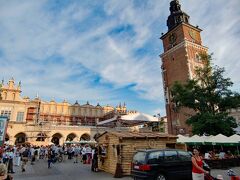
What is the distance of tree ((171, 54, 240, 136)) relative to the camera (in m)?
23.1

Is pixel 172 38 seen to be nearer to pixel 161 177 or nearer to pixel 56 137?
pixel 56 137

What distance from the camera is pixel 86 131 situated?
46344mm

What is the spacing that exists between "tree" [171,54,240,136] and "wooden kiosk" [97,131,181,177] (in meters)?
9.64

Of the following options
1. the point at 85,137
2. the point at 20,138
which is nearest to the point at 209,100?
the point at 85,137

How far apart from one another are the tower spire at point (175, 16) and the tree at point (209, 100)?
59.4ft

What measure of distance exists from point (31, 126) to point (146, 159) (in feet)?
126

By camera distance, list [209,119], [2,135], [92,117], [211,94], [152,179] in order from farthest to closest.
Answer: [92,117], [211,94], [209,119], [2,135], [152,179]

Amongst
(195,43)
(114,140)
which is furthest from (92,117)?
(114,140)

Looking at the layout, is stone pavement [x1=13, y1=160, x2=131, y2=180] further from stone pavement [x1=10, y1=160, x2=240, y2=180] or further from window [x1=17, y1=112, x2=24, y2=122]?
window [x1=17, y1=112, x2=24, y2=122]

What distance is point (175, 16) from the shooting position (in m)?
43.5

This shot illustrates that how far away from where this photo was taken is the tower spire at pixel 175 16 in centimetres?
4266

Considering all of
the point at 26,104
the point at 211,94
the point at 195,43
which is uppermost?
the point at 195,43

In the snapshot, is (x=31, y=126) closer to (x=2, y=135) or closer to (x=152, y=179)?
(x=2, y=135)

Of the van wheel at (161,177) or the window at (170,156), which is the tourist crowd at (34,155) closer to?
the van wheel at (161,177)
